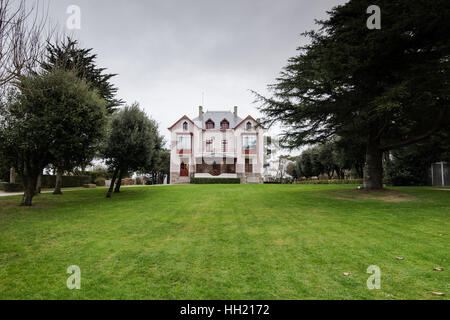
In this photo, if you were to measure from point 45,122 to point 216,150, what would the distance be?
29196 millimetres

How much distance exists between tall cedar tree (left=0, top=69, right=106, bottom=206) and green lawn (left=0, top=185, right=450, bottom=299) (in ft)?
12.5

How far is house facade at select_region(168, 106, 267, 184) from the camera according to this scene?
37281 mm

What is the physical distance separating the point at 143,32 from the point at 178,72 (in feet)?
37.4

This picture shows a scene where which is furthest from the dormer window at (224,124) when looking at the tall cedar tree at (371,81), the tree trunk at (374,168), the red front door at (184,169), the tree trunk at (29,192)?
the tree trunk at (29,192)

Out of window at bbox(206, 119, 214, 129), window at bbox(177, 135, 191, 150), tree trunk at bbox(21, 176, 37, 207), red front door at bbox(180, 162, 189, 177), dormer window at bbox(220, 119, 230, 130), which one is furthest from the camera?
window at bbox(206, 119, 214, 129)

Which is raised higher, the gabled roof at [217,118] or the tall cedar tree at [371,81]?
the gabled roof at [217,118]

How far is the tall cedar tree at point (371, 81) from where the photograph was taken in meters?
9.96

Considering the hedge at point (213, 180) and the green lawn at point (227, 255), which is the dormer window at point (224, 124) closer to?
the hedge at point (213, 180)

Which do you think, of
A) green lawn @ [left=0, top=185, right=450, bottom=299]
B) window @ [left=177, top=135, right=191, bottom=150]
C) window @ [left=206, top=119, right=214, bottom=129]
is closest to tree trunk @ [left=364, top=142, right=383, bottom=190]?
green lawn @ [left=0, top=185, right=450, bottom=299]

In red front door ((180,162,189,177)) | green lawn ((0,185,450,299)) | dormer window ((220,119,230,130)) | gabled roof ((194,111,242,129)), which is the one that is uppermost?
gabled roof ((194,111,242,129))

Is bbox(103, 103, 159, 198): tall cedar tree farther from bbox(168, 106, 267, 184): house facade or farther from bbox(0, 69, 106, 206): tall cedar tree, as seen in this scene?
bbox(168, 106, 267, 184): house facade

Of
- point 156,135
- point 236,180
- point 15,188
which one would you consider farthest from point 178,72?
point 15,188

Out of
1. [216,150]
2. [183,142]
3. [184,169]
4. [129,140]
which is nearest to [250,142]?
[216,150]

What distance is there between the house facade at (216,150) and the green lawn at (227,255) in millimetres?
29054
